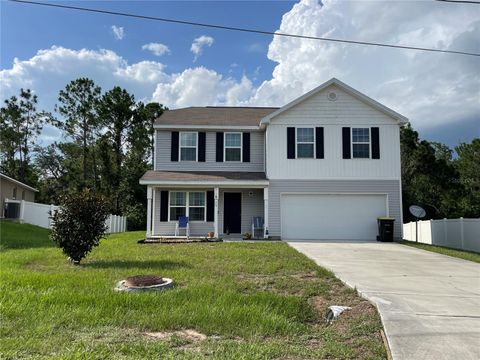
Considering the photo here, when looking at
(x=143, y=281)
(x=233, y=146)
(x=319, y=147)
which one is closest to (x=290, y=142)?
(x=319, y=147)

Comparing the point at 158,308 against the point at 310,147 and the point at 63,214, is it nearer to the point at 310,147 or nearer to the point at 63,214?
the point at 63,214

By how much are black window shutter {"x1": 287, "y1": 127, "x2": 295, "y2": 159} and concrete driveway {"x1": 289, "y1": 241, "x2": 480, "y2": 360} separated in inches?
254

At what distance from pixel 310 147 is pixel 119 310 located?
1324 cm

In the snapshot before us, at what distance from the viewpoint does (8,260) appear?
981cm

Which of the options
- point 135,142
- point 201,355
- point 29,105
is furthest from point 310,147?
point 29,105

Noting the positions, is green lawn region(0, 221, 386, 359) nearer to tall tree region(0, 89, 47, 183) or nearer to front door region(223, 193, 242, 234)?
front door region(223, 193, 242, 234)

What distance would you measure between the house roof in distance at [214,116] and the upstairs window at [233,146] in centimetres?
56

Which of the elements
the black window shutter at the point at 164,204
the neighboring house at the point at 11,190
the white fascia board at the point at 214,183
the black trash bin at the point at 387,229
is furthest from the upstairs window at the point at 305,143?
the neighboring house at the point at 11,190

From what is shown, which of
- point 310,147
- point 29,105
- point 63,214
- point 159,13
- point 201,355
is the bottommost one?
point 201,355

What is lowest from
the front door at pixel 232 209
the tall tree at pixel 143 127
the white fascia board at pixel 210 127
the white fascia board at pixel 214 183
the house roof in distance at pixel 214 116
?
the front door at pixel 232 209

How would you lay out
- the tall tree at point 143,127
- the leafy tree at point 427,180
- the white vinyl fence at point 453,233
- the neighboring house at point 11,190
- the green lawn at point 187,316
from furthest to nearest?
1. the tall tree at point 143,127
2. the leafy tree at point 427,180
3. the neighboring house at point 11,190
4. the white vinyl fence at point 453,233
5. the green lawn at point 187,316

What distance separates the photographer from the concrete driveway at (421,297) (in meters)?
4.24

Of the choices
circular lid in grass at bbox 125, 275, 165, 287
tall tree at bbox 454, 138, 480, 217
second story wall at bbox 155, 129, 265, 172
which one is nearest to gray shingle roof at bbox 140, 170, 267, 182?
second story wall at bbox 155, 129, 265, 172

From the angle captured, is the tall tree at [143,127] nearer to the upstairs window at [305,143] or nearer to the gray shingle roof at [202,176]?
the gray shingle roof at [202,176]
